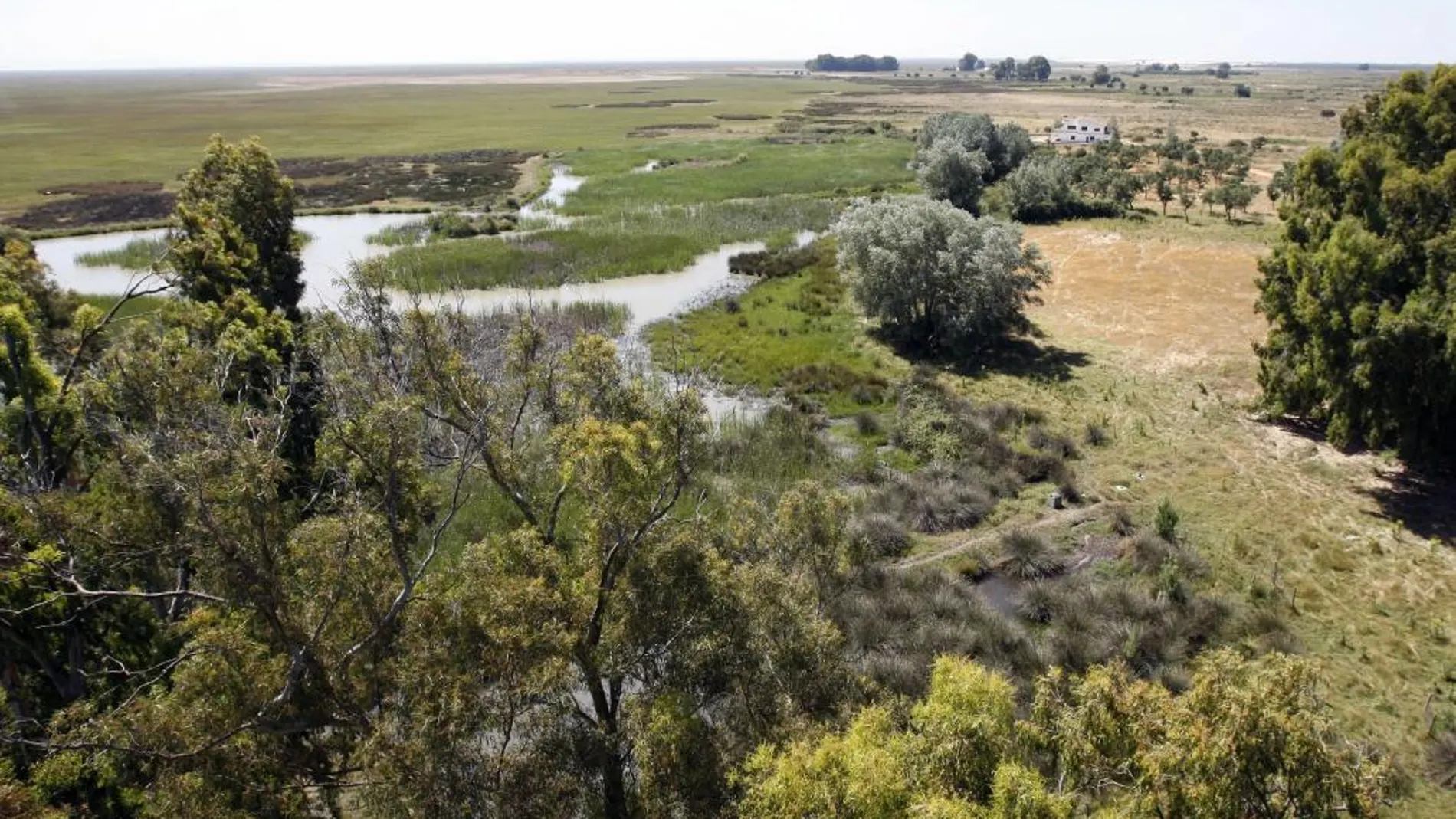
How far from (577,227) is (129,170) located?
57.8m

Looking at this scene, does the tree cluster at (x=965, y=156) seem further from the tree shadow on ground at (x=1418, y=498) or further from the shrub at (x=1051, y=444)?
the tree shadow on ground at (x=1418, y=498)

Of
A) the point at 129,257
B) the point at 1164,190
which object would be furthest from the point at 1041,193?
the point at 129,257

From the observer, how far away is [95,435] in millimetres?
12852

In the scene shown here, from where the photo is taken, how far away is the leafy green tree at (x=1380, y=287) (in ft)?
69.4

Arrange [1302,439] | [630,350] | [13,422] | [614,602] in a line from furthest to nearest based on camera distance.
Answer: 1. [630,350]
2. [1302,439]
3. [13,422]
4. [614,602]

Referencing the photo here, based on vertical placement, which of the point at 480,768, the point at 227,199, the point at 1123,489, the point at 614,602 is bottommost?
the point at 1123,489

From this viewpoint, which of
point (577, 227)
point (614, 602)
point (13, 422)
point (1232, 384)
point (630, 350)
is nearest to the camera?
point (614, 602)

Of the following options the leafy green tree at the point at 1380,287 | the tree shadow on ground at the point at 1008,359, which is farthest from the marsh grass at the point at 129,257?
the leafy green tree at the point at 1380,287

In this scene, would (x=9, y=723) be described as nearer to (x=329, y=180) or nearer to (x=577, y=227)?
(x=577, y=227)

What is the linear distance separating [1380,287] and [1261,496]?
23.1ft

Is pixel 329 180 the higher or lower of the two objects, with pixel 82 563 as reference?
higher

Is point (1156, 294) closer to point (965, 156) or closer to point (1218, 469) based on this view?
point (1218, 469)

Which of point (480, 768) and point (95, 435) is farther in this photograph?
point (95, 435)

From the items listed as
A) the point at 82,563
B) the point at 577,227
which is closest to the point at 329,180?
the point at 577,227
